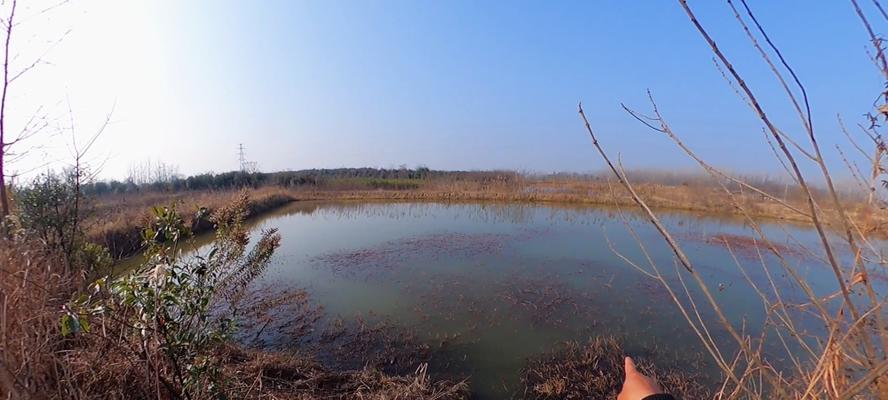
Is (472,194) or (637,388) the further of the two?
(472,194)

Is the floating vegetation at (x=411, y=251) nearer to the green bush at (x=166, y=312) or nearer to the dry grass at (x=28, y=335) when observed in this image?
the green bush at (x=166, y=312)

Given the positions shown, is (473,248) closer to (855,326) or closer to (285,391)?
(285,391)

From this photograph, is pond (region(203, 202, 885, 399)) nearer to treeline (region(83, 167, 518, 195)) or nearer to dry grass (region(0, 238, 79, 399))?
dry grass (region(0, 238, 79, 399))

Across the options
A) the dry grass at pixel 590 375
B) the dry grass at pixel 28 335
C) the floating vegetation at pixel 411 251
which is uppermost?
the dry grass at pixel 28 335

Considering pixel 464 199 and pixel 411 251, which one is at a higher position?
pixel 464 199

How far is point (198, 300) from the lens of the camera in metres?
1.90

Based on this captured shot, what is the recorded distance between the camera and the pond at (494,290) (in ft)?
14.1

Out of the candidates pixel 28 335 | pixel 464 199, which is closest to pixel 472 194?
pixel 464 199

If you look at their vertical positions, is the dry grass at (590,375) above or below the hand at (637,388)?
below

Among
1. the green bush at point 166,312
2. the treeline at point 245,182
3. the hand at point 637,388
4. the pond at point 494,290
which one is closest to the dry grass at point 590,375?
the pond at point 494,290

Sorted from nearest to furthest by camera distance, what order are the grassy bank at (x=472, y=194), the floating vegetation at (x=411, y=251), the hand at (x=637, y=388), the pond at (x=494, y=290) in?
the hand at (x=637, y=388) < the pond at (x=494, y=290) < the floating vegetation at (x=411, y=251) < the grassy bank at (x=472, y=194)

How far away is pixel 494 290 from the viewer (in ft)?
21.0

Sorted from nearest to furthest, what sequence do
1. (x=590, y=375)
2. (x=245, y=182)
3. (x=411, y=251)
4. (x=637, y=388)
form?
(x=637, y=388), (x=590, y=375), (x=411, y=251), (x=245, y=182)

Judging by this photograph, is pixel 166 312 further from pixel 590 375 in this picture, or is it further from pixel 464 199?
pixel 464 199
